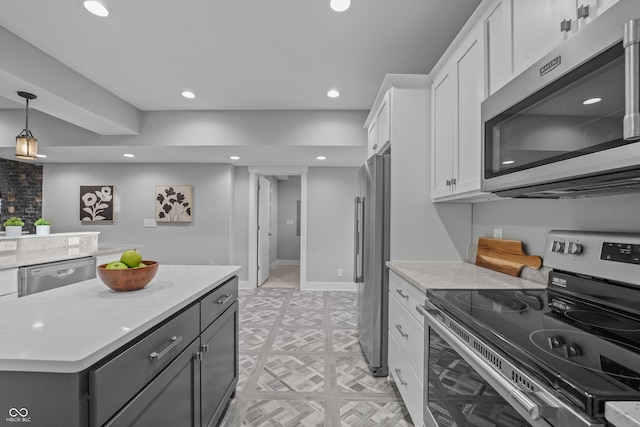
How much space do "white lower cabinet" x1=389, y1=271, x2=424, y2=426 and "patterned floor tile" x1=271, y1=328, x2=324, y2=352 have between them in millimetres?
864

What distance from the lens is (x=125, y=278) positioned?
4.21 feet

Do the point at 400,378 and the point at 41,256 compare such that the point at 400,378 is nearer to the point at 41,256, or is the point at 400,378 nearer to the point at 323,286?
the point at 323,286

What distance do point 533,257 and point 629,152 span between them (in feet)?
3.41

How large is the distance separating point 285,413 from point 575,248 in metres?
1.80

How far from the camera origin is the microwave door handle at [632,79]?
27.2 inches

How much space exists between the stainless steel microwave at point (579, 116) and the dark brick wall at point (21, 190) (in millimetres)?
6498

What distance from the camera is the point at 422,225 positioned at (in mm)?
2232

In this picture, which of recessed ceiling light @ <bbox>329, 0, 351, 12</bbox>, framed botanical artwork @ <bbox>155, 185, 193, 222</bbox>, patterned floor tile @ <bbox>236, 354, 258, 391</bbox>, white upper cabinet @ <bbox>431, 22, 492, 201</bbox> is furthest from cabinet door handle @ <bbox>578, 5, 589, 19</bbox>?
framed botanical artwork @ <bbox>155, 185, 193, 222</bbox>

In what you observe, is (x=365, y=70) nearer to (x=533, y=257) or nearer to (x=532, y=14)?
(x=532, y=14)

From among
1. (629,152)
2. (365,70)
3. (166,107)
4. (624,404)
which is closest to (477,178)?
(629,152)

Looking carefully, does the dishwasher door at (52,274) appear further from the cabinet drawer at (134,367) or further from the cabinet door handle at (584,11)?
the cabinet door handle at (584,11)

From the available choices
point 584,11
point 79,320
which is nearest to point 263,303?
point 79,320

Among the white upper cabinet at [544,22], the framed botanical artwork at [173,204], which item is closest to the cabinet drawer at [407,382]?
the white upper cabinet at [544,22]

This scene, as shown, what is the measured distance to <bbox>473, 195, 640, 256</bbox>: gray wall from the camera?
1.17 metres
